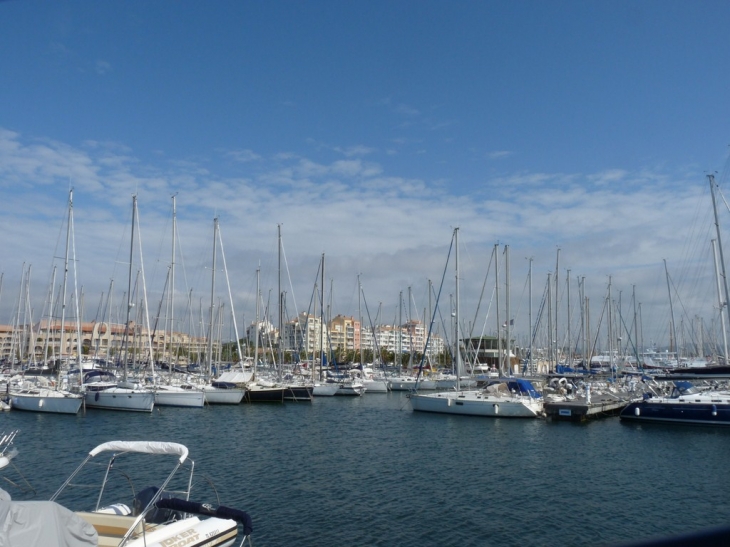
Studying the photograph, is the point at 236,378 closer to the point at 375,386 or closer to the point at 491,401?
the point at 375,386

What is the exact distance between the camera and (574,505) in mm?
21828

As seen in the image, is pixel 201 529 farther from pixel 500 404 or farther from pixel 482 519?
pixel 500 404

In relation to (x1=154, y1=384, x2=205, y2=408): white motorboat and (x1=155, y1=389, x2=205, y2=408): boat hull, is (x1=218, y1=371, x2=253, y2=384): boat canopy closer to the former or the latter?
(x1=154, y1=384, x2=205, y2=408): white motorboat

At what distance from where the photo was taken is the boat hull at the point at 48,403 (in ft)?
147

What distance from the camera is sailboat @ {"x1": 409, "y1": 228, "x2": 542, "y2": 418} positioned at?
44281 millimetres

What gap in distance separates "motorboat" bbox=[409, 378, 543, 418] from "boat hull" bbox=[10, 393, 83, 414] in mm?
26755

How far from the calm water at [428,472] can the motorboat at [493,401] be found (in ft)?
4.17

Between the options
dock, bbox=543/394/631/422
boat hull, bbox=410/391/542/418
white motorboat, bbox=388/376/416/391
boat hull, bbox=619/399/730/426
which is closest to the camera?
boat hull, bbox=619/399/730/426

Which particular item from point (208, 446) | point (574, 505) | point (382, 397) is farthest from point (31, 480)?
point (382, 397)

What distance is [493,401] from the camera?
146 feet

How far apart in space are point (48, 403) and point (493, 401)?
113ft

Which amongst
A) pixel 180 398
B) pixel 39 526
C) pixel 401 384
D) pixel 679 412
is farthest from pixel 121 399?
pixel 679 412

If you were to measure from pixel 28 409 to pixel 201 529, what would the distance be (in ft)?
129

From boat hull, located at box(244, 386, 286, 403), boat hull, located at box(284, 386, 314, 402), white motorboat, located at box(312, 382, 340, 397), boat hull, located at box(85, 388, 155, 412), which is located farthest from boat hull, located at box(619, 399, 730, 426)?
boat hull, located at box(85, 388, 155, 412)
